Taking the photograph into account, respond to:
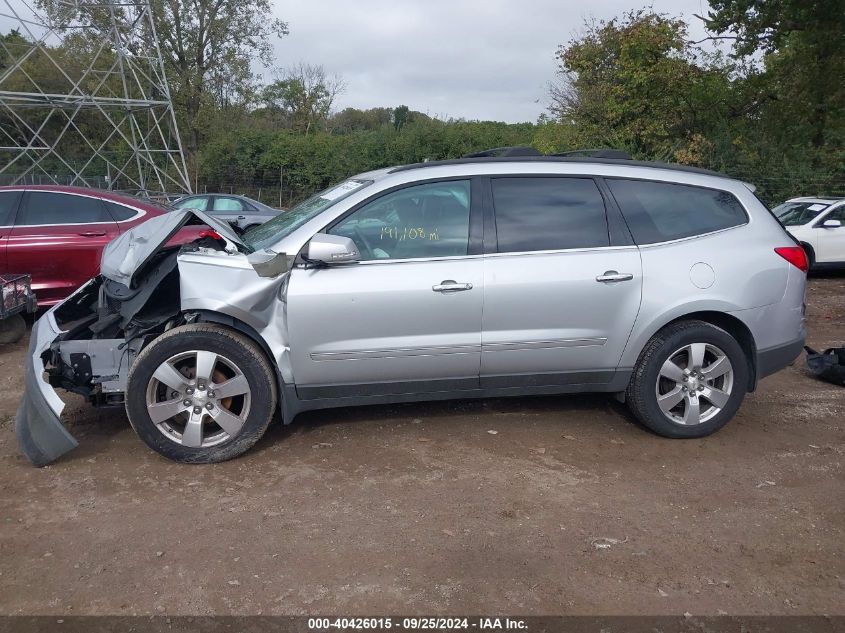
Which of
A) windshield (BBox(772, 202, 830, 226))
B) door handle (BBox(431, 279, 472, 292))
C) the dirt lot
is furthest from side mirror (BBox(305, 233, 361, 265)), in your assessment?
windshield (BBox(772, 202, 830, 226))

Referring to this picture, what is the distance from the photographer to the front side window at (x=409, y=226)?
4605 millimetres

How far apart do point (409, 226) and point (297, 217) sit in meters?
0.85

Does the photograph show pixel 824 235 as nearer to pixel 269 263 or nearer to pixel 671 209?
pixel 671 209

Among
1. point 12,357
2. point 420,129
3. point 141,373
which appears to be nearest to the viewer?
point 141,373

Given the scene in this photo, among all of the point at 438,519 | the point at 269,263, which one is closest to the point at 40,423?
the point at 269,263

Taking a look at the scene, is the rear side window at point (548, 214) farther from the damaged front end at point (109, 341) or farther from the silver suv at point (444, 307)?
the damaged front end at point (109, 341)

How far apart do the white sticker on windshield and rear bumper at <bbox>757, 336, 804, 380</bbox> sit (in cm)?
285

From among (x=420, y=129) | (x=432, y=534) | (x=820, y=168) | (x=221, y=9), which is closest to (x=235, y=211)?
(x=420, y=129)

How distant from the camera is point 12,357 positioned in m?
6.99

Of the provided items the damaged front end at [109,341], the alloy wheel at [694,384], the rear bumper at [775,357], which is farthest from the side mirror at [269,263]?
the rear bumper at [775,357]

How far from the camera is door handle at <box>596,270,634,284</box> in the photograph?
4711 mm

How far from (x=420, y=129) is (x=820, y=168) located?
45.6 feet

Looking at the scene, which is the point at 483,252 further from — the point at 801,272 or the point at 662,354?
the point at 801,272

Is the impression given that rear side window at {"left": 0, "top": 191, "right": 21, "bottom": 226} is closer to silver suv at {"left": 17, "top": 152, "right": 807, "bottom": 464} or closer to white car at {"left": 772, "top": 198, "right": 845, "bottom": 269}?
silver suv at {"left": 17, "top": 152, "right": 807, "bottom": 464}
